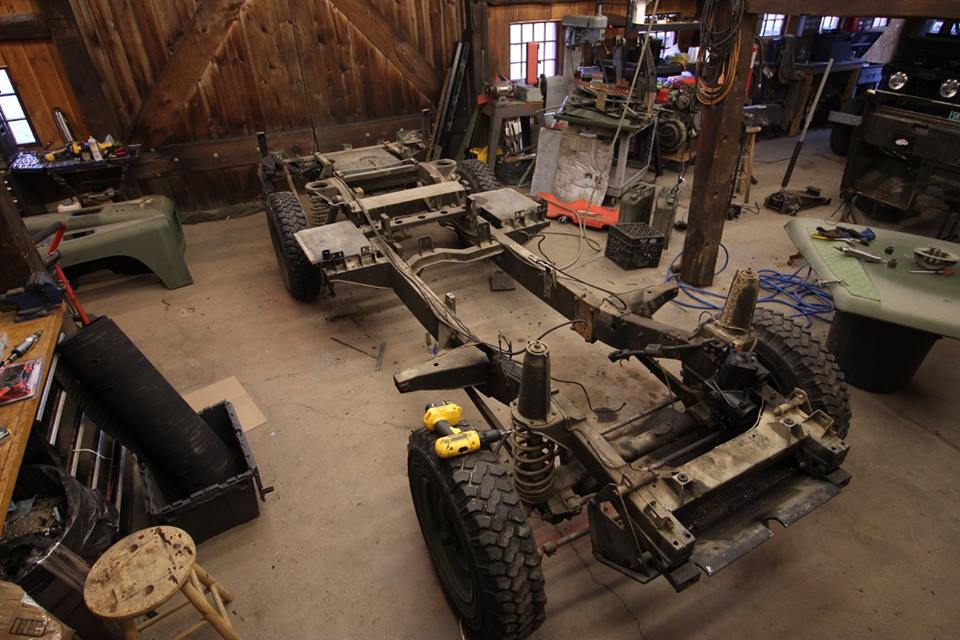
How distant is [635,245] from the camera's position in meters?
5.00

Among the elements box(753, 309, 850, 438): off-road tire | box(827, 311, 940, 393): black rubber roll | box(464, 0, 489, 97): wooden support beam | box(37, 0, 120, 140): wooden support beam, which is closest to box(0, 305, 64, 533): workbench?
box(753, 309, 850, 438): off-road tire

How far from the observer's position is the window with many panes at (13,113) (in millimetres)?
5434

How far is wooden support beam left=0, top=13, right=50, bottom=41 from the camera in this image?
5.16 meters

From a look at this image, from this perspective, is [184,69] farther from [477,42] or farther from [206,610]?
[206,610]

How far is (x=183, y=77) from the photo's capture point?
6.08 metres

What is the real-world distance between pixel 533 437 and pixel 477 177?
404 centimetres

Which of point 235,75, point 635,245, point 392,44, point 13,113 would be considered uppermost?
point 392,44

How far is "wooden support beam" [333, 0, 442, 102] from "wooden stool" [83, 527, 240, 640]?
641cm

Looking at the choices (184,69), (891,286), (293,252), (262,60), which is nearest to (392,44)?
(262,60)

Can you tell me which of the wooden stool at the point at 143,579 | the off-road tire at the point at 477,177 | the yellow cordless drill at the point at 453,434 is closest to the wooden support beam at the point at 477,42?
the off-road tire at the point at 477,177

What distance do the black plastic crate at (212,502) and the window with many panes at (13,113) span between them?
5.00m

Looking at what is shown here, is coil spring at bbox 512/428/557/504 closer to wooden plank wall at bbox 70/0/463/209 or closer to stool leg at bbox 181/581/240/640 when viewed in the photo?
stool leg at bbox 181/581/240/640

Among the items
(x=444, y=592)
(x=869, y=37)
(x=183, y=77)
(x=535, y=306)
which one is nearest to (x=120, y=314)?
(x=183, y=77)

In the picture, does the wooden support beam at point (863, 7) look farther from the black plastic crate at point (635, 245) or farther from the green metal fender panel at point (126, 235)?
the green metal fender panel at point (126, 235)
